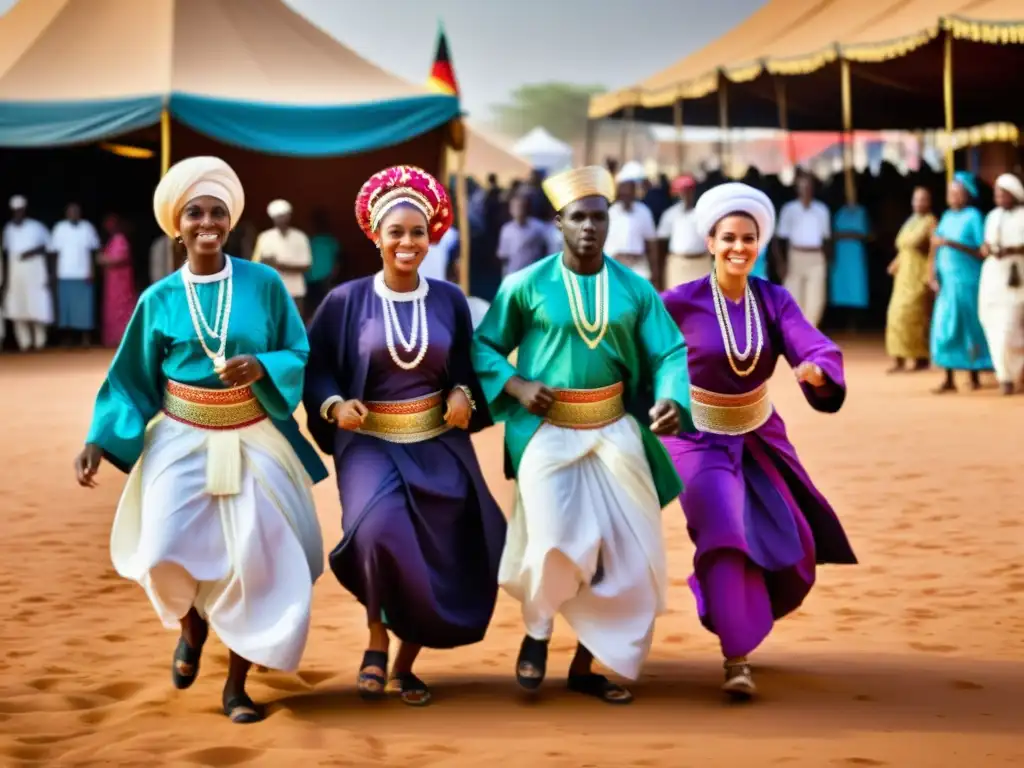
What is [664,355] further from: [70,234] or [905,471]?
[70,234]

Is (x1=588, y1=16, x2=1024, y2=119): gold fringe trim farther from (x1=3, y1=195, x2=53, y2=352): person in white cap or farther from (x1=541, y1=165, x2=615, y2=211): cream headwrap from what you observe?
(x1=541, y1=165, x2=615, y2=211): cream headwrap

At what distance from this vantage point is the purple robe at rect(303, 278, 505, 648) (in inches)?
193

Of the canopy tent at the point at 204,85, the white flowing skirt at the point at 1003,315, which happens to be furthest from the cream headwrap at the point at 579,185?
the canopy tent at the point at 204,85

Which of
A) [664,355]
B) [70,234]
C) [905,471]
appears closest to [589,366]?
[664,355]

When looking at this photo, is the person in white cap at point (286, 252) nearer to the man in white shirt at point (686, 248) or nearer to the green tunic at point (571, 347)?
the man in white shirt at point (686, 248)

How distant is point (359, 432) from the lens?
5.11 metres

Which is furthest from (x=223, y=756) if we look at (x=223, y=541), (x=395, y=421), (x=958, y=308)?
(x=958, y=308)

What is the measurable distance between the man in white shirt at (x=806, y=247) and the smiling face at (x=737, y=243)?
14.9 meters

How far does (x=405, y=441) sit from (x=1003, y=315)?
938cm

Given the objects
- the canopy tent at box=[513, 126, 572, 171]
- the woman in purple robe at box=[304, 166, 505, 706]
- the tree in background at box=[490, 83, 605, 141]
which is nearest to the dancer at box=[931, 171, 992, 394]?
the woman in purple robe at box=[304, 166, 505, 706]

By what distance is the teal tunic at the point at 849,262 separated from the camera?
20859 millimetres

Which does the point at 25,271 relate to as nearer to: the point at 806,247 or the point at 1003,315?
the point at 806,247

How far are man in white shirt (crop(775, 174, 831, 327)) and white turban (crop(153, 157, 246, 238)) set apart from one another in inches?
611

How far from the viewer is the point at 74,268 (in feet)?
68.9
